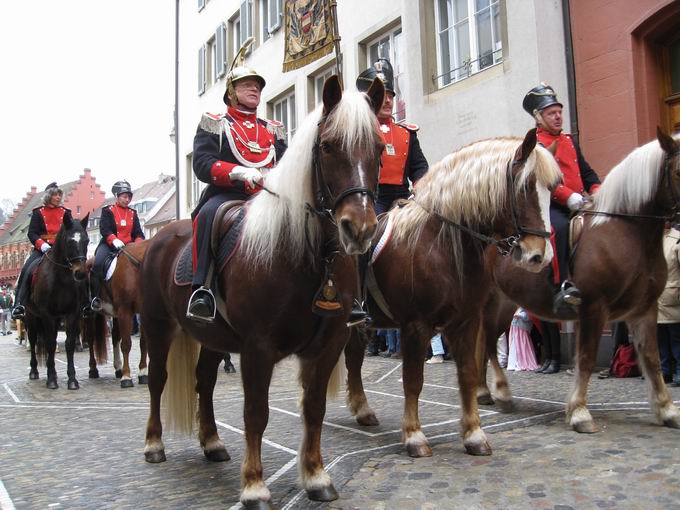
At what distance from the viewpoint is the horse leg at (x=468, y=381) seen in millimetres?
4570

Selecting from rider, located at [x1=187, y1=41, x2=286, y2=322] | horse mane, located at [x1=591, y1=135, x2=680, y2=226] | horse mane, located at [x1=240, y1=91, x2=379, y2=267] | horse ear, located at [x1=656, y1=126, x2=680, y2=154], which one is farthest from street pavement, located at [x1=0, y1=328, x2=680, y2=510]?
horse ear, located at [x1=656, y1=126, x2=680, y2=154]

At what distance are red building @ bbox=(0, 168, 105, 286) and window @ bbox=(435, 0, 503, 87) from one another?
64683 millimetres

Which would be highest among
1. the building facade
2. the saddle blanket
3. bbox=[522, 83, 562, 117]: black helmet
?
the building facade

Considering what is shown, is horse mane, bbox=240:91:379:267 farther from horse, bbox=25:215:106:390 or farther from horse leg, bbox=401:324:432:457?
horse, bbox=25:215:106:390

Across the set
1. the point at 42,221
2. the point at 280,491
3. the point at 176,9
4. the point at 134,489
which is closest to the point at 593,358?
the point at 280,491

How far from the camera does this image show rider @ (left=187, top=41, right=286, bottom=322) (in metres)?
4.11

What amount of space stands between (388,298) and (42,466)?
2.85 metres

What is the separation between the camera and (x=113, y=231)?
433 inches

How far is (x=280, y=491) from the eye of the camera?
3943mm

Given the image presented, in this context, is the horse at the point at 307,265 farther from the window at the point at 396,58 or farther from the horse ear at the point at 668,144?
the window at the point at 396,58

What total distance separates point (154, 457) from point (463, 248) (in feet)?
9.04

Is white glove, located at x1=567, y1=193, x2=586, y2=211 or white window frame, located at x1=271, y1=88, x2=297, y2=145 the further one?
white window frame, located at x1=271, y1=88, x2=297, y2=145

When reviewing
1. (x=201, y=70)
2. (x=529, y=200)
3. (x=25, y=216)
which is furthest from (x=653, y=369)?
(x=25, y=216)

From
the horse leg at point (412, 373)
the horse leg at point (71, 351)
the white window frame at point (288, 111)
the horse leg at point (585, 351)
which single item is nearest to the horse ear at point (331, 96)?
the horse leg at point (412, 373)
